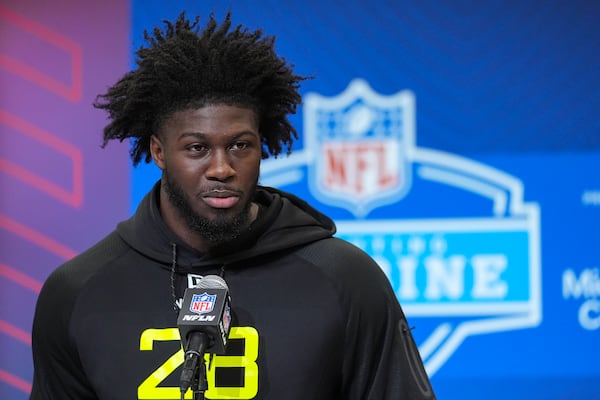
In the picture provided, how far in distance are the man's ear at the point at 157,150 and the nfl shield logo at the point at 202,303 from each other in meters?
0.43

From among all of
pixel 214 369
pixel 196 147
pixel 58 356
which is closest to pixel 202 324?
pixel 214 369

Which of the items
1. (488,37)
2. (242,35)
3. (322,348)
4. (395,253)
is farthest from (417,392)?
(488,37)

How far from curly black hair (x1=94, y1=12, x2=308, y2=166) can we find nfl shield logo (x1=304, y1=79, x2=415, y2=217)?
61.1 inches

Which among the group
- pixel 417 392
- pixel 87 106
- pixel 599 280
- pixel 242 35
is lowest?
pixel 417 392

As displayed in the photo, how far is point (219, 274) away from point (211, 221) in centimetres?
12

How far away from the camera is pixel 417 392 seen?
176cm

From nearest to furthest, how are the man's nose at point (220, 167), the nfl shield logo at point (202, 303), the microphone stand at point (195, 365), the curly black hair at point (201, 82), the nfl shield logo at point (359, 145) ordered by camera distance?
the microphone stand at point (195, 365)
the nfl shield logo at point (202, 303)
the man's nose at point (220, 167)
the curly black hair at point (201, 82)
the nfl shield logo at point (359, 145)

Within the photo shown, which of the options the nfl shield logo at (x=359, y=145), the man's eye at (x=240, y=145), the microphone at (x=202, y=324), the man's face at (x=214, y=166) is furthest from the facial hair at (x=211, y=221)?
the nfl shield logo at (x=359, y=145)

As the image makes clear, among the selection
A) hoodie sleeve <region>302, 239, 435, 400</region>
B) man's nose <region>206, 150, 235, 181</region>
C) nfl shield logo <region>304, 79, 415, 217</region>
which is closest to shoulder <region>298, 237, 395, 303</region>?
hoodie sleeve <region>302, 239, 435, 400</region>

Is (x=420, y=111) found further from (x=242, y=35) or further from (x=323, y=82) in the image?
(x=242, y=35)

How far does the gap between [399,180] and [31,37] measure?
155 cm

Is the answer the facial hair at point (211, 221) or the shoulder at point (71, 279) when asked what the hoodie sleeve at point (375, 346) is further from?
the shoulder at point (71, 279)

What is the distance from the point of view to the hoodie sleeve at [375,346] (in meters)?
1.77

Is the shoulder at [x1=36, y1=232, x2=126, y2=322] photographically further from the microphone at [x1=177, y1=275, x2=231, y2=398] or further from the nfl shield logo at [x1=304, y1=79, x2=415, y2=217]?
the nfl shield logo at [x1=304, y1=79, x2=415, y2=217]
